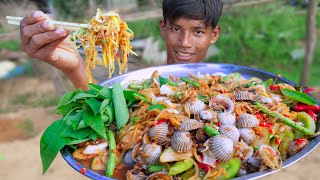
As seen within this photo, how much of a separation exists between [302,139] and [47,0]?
561 cm

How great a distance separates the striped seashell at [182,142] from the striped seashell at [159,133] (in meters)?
0.08

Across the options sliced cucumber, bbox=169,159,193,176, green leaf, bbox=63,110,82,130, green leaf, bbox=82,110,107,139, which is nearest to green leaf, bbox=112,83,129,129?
green leaf, bbox=82,110,107,139

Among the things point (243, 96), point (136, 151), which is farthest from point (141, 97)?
point (243, 96)

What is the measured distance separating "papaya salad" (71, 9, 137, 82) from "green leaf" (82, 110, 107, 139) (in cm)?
44

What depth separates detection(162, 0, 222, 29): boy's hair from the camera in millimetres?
3254

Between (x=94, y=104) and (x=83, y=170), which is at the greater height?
(x=94, y=104)

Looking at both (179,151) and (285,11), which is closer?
(179,151)

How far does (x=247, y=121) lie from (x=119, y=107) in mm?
722

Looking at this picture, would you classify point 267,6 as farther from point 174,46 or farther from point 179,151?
point 179,151

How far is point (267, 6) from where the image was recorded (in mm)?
10594

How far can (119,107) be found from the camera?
2.22 metres

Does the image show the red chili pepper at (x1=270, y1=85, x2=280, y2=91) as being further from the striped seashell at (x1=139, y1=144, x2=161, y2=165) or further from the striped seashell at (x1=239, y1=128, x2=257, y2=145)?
the striped seashell at (x1=139, y1=144, x2=161, y2=165)

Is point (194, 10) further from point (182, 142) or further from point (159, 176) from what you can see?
point (159, 176)

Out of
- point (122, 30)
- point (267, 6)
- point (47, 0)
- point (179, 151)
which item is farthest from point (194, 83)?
point (267, 6)
